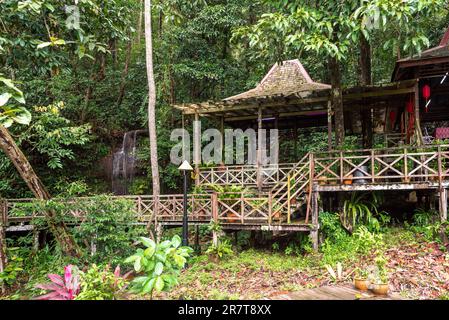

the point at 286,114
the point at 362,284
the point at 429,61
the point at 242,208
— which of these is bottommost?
the point at 362,284

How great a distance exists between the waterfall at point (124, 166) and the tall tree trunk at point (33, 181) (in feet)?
28.4

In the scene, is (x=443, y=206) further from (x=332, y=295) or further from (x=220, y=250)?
(x=220, y=250)

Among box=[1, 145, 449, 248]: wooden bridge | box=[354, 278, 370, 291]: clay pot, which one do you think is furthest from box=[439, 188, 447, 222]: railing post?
box=[354, 278, 370, 291]: clay pot

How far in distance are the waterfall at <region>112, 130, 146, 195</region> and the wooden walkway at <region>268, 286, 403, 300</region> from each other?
12.6 m

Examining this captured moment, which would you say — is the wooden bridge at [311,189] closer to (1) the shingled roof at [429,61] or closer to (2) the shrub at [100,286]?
(1) the shingled roof at [429,61]

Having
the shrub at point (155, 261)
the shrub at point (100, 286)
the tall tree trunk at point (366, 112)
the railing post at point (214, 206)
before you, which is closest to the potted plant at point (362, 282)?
the shrub at point (155, 261)

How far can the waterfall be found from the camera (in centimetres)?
1664

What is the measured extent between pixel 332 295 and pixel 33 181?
6397 millimetres

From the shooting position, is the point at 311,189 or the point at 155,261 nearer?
the point at 155,261

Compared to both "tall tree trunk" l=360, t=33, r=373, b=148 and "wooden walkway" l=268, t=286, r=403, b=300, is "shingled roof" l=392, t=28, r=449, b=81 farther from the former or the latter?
"wooden walkway" l=268, t=286, r=403, b=300

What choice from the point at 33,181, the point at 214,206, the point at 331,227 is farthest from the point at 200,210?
the point at 33,181

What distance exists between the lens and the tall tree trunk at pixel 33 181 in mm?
6787

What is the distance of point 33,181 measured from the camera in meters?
7.23

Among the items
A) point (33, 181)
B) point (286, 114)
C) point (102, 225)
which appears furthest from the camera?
point (286, 114)
